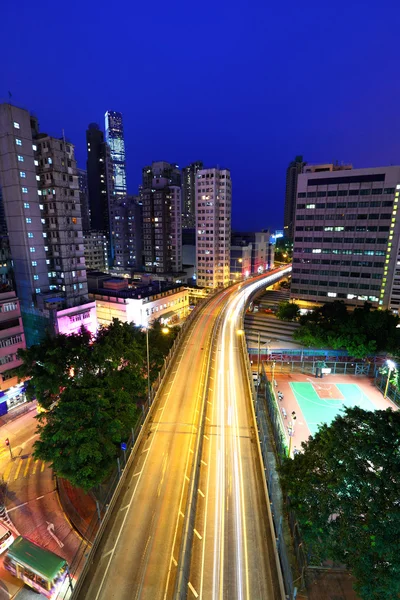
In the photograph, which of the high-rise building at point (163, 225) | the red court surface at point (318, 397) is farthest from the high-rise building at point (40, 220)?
the high-rise building at point (163, 225)

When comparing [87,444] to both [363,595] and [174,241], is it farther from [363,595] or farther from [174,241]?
[174,241]

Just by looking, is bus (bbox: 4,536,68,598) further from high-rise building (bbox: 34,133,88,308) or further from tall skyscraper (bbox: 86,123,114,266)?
tall skyscraper (bbox: 86,123,114,266)

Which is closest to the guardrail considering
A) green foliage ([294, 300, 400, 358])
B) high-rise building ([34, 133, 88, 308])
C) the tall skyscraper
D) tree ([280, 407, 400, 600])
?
tree ([280, 407, 400, 600])

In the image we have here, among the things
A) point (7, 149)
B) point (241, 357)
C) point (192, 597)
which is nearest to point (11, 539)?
point (192, 597)

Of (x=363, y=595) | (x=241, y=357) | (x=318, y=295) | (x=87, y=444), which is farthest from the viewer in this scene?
(x=318, y=295)

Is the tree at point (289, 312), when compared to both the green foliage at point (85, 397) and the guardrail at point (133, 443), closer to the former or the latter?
the guardrail at point (133, 443)

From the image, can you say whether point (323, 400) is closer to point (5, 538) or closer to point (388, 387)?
point (388, 387)
